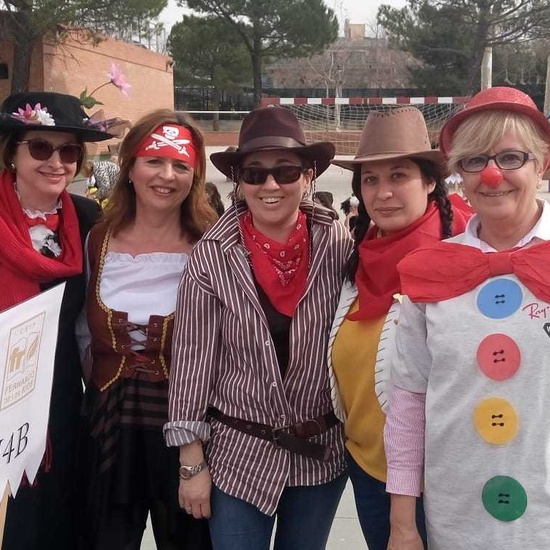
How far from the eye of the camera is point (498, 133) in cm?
172

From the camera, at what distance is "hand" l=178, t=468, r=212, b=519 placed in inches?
91.2

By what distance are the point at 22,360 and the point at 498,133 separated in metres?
1.43

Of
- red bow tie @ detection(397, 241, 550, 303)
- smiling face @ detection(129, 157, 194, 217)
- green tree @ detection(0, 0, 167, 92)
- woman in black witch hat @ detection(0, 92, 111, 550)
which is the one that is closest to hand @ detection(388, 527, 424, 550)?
red bow tie @ detection(397, 241, 550, 303)

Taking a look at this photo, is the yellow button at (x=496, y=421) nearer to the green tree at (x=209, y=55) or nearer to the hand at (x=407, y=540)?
the hand at (x=407, y=540)

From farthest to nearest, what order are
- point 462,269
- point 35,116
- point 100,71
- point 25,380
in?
point 100,71, point 35,116, point 25,380, point 462,269

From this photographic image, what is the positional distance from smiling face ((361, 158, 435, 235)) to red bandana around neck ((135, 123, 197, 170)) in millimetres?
763

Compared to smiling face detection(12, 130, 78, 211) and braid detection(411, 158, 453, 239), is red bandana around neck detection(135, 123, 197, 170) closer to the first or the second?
smiling face detection(12, 130, 78, 211)

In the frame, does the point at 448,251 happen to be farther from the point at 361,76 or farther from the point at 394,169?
the point at 361,76

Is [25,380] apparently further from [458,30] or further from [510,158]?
[458,30]

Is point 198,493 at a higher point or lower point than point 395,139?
lower

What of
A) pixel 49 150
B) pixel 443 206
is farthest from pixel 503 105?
pixel 49 150

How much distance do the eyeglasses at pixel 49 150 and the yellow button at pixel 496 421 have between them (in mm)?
1837


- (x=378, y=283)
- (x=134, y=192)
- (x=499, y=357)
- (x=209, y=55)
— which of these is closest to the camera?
(x=499, y=357)

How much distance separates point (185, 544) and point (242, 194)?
1.31 metres
